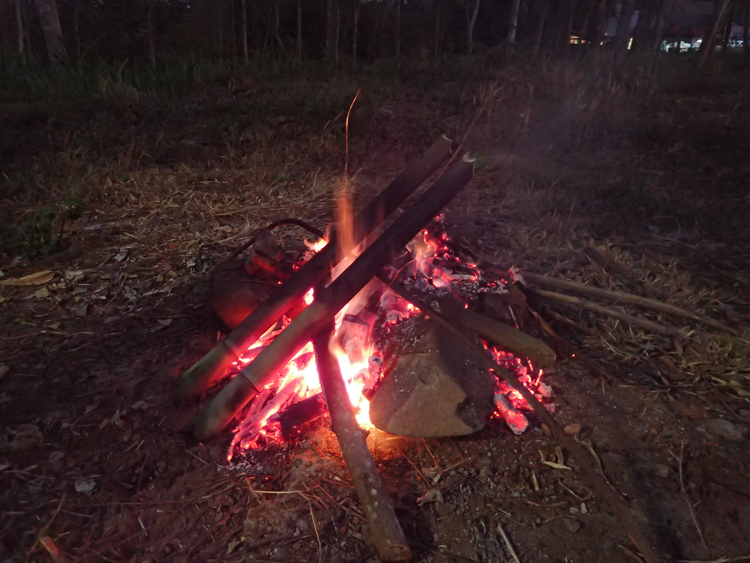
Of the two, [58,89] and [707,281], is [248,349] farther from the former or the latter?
[58,89]

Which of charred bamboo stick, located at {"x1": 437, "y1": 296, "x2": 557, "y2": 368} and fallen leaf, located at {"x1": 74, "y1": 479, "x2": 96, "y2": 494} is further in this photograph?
charred bamboo stick, located at {"x1": 437, "y1": 296, "x2": 557, "y2": 368}

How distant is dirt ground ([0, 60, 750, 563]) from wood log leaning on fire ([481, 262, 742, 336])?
0.07 meters

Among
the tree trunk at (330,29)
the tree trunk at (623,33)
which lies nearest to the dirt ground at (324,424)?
the tree trunk at (330,29)

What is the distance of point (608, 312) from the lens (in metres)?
2.85

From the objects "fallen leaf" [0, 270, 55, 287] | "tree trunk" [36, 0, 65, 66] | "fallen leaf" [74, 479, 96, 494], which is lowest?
"fallen leaf" [74, 479, 96, 494]

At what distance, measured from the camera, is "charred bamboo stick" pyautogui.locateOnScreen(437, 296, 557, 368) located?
2331mm

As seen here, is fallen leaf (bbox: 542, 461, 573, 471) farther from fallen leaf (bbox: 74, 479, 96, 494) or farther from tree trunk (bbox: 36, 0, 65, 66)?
tree trunk (bbox: 36, 0, 65, 66)

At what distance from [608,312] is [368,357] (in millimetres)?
1500

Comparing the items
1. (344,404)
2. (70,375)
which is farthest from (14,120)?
(344,404)

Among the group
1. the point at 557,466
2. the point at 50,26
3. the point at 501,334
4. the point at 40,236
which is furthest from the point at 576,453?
the point at 50,26

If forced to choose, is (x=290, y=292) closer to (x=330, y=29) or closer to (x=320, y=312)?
(x=320, y=312)

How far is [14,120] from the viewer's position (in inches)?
235

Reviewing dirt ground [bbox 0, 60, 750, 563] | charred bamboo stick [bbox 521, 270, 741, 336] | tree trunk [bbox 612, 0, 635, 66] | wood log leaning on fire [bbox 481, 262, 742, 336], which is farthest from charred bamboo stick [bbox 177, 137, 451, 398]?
tree trunk [bbox 612, 0, 635, 66]

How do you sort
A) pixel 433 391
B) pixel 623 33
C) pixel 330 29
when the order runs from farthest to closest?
pixel 623 33 → pixel 330 29 → pixel 433 391
